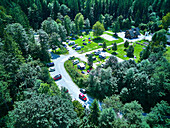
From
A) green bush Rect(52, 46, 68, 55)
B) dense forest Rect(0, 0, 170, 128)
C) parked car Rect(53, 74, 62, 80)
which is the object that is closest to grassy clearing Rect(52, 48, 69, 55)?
green bush Rect(52, 46, 68, 55)

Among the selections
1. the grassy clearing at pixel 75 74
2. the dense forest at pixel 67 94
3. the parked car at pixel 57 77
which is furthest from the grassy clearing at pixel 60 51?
the parked car at pixel 57 77

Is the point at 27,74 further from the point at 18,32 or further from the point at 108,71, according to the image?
the point at 108,71

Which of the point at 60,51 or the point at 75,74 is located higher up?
the point at 60,51

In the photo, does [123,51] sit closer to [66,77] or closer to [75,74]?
[75,74]

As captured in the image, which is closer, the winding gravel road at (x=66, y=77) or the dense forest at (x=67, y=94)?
the dense forest at (x=67, y=94)

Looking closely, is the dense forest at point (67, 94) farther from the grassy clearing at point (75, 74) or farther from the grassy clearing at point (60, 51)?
the grassy clearing at point (60, 51)

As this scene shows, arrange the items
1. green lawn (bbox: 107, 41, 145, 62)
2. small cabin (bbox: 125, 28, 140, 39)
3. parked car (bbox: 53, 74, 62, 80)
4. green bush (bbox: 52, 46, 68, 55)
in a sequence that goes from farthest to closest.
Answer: small cabin (bbox: 125, 28, 140, 39) < green bush (bbox: 52, 46, 68, 55) < green lawn (bbox: 107, 41, 145, 62) < parked car (bbox: 53, 74, 62, 80)

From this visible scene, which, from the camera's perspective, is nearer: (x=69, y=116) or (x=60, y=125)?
(x=60, y=125)

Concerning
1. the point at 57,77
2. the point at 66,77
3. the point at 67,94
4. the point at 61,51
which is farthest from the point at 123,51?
the point at 67,94

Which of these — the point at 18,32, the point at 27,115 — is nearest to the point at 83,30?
the point at 18,32

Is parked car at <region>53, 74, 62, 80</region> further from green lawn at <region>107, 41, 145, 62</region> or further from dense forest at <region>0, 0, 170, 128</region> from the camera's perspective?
green lawn at <region>107, 41, 145, 62</region>

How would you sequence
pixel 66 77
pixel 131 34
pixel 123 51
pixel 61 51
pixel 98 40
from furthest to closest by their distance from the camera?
pixel 131 34 < pixel 98 40 < pixel 123 51 < pixel 61 51 < pixel 66 77
